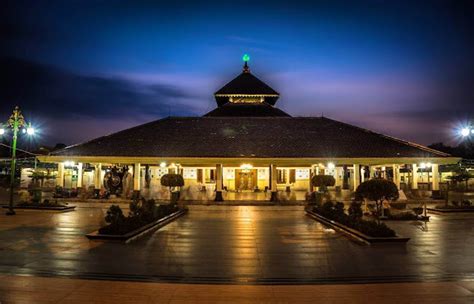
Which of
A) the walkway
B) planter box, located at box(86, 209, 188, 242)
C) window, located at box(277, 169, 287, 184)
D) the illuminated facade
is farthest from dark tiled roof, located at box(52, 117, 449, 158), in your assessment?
the walkway

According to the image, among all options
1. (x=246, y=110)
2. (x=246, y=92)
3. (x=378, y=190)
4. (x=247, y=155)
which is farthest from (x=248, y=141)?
(x=378, y=190)

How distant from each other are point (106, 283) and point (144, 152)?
70.6 feet

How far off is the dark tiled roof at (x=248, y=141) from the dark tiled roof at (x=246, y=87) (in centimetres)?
1040

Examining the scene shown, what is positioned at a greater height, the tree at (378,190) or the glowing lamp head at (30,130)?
the glowing lamp head at (30,130)

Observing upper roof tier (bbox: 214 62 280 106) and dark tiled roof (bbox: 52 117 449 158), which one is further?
upper roof tier (bbox: 214 62 280 106)

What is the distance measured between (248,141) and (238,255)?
66.3ft

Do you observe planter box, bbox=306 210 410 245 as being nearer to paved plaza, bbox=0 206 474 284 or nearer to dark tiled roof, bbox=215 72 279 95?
paved plaza, bbox=0 206 474 284

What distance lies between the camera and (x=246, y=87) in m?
44.2

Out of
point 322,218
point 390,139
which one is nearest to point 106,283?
point 322,218

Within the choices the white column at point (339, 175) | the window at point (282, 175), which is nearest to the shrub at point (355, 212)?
the white column at point (339, 175)

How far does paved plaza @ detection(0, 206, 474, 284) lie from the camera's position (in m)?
7.80

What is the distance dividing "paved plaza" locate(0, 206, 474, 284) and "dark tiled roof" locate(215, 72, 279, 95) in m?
29.9

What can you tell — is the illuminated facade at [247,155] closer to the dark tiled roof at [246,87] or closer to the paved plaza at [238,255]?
the dark tiled roof at [246,87]

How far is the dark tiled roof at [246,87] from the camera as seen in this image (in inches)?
1714
